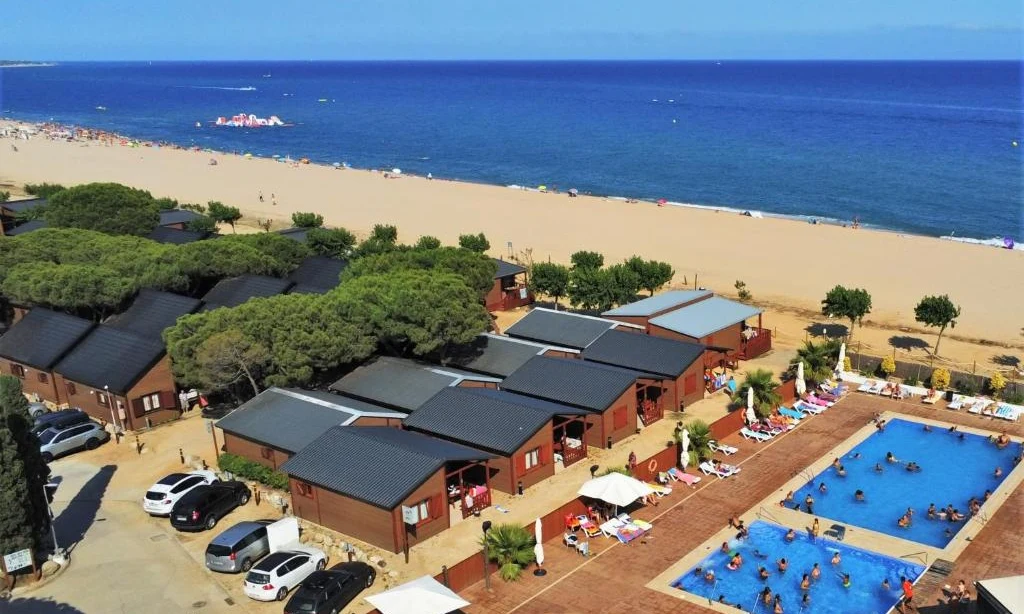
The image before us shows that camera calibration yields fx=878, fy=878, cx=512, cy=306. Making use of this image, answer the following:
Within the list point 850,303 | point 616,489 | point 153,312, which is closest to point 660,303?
point 850,303

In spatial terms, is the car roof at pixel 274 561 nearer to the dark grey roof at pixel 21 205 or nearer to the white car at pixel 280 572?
the white car at pixel 280 572

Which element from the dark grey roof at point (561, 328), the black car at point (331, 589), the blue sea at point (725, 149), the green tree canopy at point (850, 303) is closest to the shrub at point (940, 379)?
the green tree canopy at point (850, 303)

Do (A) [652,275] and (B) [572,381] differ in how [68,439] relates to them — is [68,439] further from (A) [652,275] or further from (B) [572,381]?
(A) [652,275]

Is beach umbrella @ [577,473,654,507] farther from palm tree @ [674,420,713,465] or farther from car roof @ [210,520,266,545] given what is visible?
car roof @ [210,520,266,545]

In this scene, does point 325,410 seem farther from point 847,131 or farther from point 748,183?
point 847,131

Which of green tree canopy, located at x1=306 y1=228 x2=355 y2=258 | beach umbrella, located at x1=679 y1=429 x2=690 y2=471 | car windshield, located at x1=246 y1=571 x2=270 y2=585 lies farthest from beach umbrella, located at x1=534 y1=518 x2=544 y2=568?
green tree canopy, located at x1=306 y1=228 x2=355 y2=258

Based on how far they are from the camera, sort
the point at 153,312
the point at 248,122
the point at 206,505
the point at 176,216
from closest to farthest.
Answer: the point at 206,505
the point at 153,312
the point at 176,216
the point at 248,122
